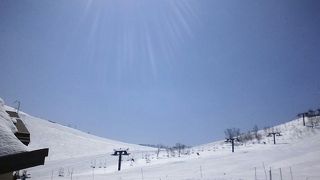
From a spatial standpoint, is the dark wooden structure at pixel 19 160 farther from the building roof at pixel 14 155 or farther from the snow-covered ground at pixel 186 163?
the snow-covered ground at pixel 186 163

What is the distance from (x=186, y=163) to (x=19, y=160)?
4315 cm

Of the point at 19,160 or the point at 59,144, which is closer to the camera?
the point at 19,160

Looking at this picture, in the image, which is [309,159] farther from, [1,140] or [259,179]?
[1,140]

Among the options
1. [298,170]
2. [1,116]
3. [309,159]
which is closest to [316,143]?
[309,159]

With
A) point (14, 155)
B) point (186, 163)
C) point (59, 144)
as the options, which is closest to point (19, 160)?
point (14, 155)

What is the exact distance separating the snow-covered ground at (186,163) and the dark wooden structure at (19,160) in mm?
26393

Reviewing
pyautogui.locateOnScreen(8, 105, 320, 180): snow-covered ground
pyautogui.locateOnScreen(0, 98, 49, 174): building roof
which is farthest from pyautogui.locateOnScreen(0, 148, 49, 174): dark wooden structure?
pyautogui.locateOnScreen(8, 105, 320, 180): snow-covered ground

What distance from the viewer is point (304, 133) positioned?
2726 inches

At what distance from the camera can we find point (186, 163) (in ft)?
147

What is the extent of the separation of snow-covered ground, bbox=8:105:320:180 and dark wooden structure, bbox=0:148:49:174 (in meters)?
26.4

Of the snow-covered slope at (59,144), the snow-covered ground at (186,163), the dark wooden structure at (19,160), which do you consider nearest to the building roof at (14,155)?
the dark wooden structure at (19,160)

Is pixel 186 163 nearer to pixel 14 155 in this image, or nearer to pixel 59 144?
pixel 59 144

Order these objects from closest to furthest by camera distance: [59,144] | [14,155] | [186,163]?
[14,155]
[186,163]
[59,144]

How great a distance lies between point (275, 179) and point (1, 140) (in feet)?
90.9
